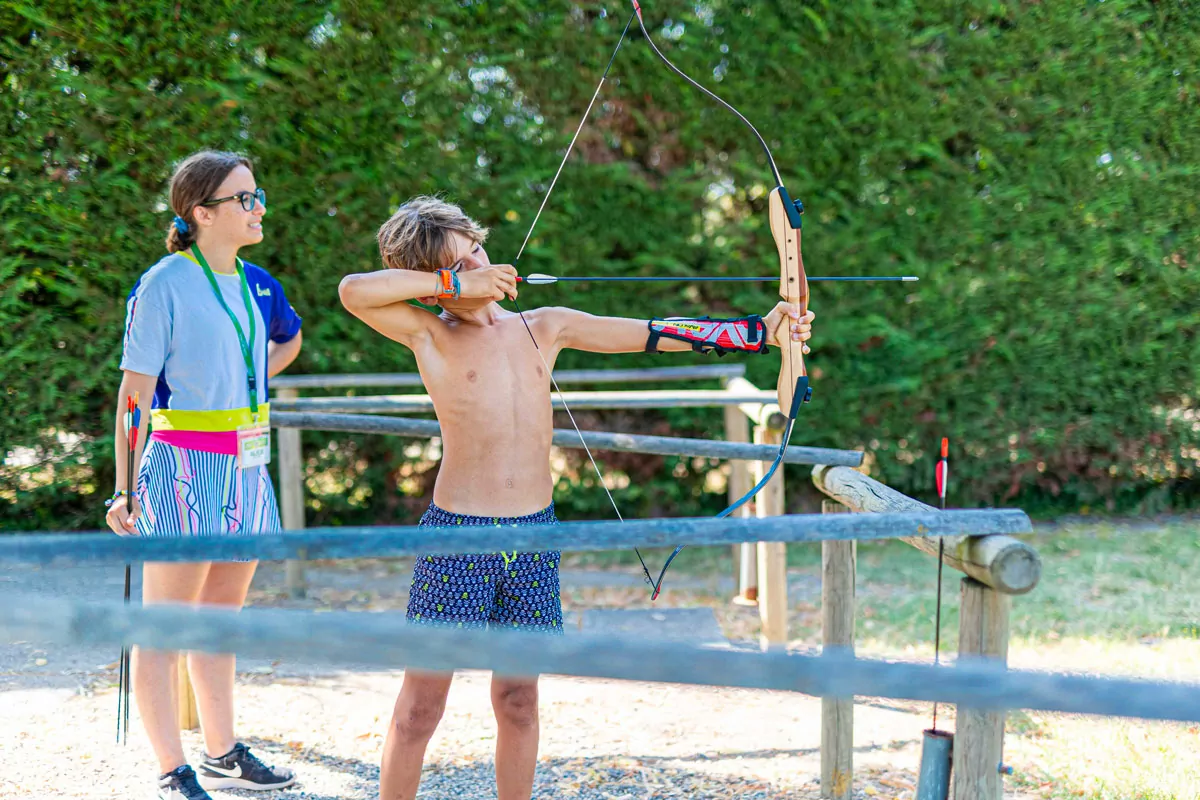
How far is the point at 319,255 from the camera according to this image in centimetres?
539

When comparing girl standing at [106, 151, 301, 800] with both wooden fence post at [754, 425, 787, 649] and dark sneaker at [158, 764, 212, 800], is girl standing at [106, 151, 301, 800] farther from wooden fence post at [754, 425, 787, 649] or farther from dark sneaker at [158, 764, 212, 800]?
wooden fence post at [754, 425, 787, 649]

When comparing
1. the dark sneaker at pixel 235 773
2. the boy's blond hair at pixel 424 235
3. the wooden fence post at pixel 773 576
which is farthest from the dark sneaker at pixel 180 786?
the wooden fence post at pixel 773 576

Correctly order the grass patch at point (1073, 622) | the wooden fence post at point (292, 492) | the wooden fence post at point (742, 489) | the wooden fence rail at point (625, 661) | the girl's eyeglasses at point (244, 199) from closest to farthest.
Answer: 1. the wooden fence rail at point (625, 661)
2. the girl's eyeglasses at point (244, 199)
3. the grass patch at point (1073, 622)
4. the wooden fence post at point (742, 489)
5. the wooden fence post at point (292, 492)

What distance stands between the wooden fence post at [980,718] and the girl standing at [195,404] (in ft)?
5.30

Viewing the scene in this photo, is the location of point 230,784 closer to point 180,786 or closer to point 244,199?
point 180,786

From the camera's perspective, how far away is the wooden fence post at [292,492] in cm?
490

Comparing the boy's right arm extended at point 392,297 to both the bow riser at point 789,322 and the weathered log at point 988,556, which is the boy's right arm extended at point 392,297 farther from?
the weathered log at point 988,556

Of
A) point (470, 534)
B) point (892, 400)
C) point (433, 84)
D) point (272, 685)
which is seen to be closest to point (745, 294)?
point (892, 400)

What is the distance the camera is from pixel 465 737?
330 cm

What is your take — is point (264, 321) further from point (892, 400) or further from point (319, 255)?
point (892, 400)

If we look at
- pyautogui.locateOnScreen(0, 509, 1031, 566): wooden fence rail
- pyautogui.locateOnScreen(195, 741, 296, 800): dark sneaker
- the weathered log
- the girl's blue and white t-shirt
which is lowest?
pyautogui.locateOnScreen(195, 741, 296, 800): dark sneaker

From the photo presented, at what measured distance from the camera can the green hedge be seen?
5.16 metres

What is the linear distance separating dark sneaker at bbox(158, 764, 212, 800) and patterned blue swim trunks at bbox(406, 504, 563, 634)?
0.83 meters

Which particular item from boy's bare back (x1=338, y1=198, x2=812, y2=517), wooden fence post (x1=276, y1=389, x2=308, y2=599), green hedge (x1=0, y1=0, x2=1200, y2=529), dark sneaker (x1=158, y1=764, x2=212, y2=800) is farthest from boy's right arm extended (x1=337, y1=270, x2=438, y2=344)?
green hedge (x1=0, y1=0, x2=1200, y2=529)
